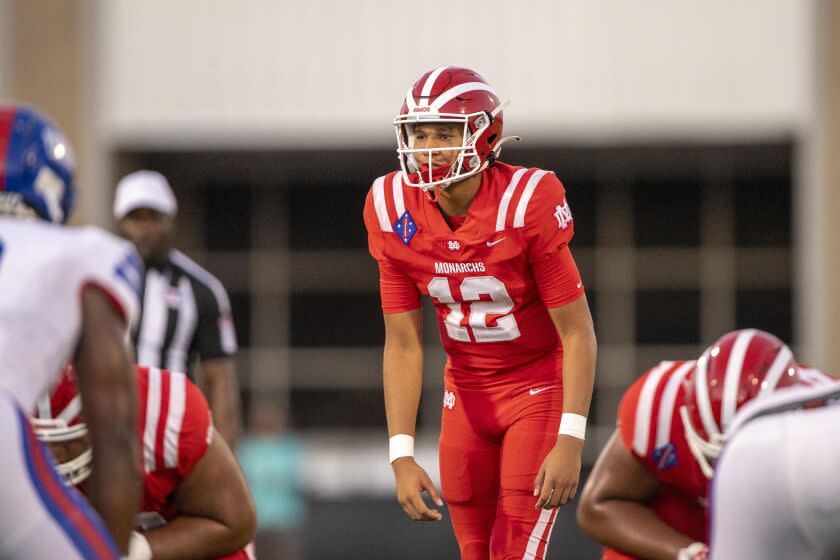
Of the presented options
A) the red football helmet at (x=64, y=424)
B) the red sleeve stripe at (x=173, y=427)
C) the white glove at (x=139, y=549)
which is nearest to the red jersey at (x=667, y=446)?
the red sleeve stripe at (x=173, y=427)

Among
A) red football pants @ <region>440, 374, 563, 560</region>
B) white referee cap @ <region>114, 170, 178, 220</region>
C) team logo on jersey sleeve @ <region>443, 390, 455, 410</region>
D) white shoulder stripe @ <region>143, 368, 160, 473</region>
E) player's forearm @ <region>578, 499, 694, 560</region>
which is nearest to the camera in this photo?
white shoulder stripe @ <region>143, 368, 160, 473</region>

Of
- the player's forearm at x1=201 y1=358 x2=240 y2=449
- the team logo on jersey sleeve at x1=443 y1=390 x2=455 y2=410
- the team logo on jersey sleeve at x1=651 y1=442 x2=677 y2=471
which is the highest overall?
the team logo on jersey sleeve at x1=443 y1=390 x2=455 y2=410

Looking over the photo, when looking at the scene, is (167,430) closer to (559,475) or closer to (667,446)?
(559,475)

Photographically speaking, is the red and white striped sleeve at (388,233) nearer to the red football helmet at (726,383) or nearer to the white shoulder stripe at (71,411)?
the red football helmet at (726,383)

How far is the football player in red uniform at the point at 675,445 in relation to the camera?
3.33 metres

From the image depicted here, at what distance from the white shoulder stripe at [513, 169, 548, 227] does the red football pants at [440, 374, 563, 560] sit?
1.60ft

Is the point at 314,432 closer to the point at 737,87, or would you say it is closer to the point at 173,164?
the point at 173,164

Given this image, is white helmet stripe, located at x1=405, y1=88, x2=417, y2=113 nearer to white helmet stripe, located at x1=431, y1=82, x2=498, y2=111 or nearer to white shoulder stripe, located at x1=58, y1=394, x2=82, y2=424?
white helmet stripe, located at x1=431, y1=82, x2=498, y2=111

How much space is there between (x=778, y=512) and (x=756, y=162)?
1186 centimetres

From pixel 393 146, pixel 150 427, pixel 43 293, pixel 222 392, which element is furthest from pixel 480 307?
pixel 393 146

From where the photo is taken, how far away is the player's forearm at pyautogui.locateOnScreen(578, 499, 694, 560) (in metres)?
3.49

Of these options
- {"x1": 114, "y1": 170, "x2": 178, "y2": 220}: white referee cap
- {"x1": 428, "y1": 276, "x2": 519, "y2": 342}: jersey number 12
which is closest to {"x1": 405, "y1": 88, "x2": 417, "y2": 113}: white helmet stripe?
{"x1": 428, "y1": 276, "x2": 519, "y2": 342}: jersey number 12

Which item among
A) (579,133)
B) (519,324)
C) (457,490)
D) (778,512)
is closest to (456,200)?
(519,324)

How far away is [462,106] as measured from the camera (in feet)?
12.3
